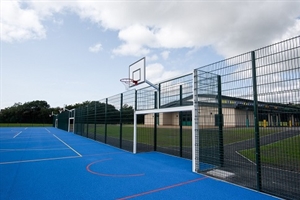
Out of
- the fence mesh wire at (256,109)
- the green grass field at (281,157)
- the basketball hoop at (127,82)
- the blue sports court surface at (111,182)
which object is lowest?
the blue sports court surface at (111,182)

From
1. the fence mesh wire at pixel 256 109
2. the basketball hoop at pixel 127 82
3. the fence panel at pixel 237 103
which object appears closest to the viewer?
the fence mesh wire at pixel 256 109

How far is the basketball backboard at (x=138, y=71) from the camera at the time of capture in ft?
34.1

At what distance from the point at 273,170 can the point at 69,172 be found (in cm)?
586

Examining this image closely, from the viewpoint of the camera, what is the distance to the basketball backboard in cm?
1040

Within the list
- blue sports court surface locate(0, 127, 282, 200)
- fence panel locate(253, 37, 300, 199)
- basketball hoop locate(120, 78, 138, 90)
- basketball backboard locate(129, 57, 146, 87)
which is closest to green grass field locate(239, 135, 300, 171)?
fence panel locate(253, 37, 300, 199)

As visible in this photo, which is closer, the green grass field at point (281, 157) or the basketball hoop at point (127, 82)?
the green grass field at point (281, 157)

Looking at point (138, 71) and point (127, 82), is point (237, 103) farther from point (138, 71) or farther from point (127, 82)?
point (127, 82)

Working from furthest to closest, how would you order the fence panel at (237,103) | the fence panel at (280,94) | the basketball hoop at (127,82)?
the basketball hoop at (127,82)
the fence panel at (237,103)
the fence panel at (280,94)

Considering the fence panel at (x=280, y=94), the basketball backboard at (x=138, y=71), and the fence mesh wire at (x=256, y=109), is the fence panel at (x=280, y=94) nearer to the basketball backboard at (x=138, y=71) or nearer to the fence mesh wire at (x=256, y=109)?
the fence mesh wire at (x=256, y=109)

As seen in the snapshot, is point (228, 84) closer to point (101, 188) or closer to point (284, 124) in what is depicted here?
point (284, 124)

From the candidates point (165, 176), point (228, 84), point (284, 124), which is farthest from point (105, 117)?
point (284, 124)

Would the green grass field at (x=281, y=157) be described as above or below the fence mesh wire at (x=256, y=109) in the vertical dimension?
below

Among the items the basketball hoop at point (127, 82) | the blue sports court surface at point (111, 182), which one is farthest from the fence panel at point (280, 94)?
the basketball hoop at point (127, 82)

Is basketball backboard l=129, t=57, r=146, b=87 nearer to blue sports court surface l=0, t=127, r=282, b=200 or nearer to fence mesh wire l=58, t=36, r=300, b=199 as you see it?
fence mesh wire l=58, t=36, r=300, b=199
